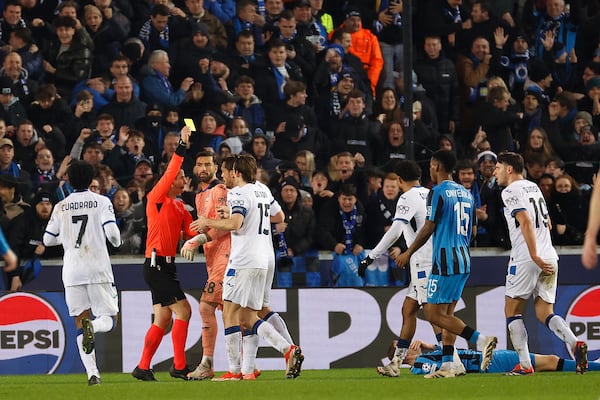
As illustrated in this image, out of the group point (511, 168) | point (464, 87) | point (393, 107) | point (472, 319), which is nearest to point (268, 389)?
point (511, 168)

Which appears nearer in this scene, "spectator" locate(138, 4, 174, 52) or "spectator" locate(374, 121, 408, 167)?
"spectator" locate(374, 121, 408, 167)

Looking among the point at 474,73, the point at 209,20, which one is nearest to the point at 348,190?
the point at 209,20

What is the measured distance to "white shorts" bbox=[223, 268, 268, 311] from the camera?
1315 cm

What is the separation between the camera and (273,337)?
13109mm

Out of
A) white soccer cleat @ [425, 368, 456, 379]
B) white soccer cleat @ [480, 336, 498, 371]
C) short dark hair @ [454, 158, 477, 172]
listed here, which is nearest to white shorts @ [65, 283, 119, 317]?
white soccer cleat @ [425, 368, 456, 379]

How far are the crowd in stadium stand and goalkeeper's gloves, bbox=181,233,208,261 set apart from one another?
3.39 m

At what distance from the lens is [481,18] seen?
21.5 meters

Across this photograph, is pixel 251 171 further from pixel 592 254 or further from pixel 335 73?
pixel 335 73

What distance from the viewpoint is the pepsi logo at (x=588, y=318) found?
1611 cm

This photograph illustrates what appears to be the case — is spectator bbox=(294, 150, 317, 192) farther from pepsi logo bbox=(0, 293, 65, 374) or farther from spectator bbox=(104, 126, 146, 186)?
pepsi logo bbox=(0, 293, 65, 374)

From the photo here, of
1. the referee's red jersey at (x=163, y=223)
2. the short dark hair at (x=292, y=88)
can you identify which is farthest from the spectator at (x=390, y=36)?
the referee's red jersey at (x=163, y=223)

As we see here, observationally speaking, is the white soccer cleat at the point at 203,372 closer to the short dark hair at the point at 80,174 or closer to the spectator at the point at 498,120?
the short dark hair at the point at 80,174

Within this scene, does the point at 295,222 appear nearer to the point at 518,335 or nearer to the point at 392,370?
the point at 392,370

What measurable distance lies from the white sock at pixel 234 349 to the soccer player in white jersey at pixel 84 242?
1.14 metres
